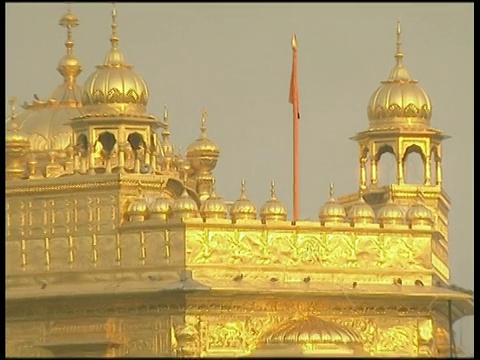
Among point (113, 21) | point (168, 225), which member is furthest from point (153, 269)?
point (113, 21)

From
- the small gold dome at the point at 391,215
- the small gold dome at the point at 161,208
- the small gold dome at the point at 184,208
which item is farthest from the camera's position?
the small gold dome at the point at 391,215

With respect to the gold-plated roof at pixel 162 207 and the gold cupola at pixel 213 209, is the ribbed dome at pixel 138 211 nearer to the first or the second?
the gold-plated roof at pixel 162 207

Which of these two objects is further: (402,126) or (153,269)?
(402,126)

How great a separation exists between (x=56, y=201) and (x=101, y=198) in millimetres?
1105

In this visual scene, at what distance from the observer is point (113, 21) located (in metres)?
73.5

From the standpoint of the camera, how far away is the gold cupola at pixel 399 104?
7581cm

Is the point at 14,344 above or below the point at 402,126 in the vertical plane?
below

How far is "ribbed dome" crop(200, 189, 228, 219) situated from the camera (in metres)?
69.2

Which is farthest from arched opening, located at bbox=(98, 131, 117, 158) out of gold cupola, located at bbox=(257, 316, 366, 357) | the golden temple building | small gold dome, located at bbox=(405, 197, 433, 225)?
small gold dome, located at bbox=(405, 197, 433, 225)

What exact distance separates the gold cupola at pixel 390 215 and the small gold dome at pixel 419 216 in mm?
164

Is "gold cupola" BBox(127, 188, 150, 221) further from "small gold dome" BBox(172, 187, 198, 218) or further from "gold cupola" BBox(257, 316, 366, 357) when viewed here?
"gold cupola" BBox(257, 316, 366, 357)

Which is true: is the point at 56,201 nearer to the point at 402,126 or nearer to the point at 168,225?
the point at 168,225

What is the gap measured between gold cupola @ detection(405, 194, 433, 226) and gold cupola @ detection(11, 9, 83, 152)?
9.30 m

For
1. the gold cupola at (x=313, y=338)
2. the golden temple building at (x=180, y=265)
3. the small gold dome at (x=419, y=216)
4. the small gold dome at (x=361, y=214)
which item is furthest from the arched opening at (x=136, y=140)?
the small gold dome at (x=419, y=216)
